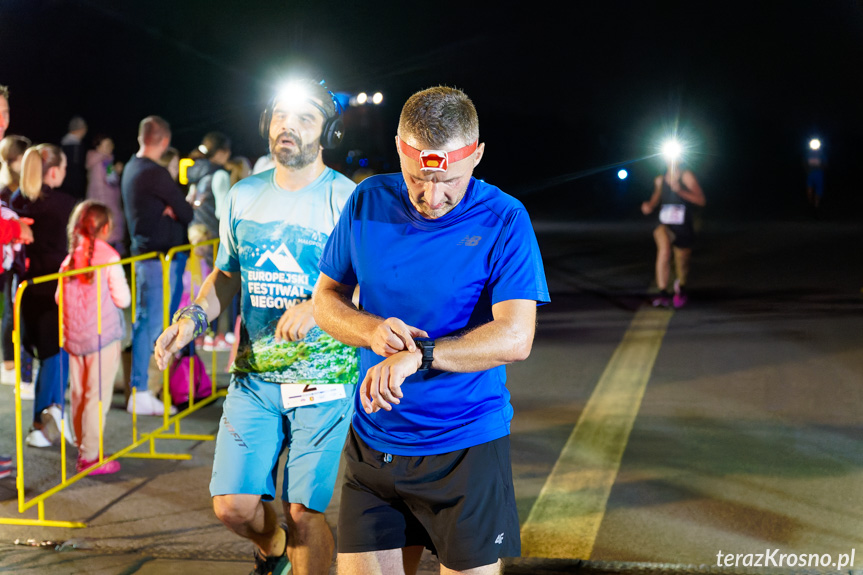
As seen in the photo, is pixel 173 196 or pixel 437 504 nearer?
pixel 437 504

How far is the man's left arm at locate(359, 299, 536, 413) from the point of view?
7.59ft

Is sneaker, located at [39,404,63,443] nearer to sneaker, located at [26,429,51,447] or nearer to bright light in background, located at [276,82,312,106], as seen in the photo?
sneaker, located at [26,429,51,447]

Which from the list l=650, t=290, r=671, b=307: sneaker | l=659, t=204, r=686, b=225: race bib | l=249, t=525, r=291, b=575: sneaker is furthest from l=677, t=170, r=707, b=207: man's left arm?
l=249, t=525, r=291, b=575: sneaker

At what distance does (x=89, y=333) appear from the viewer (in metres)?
5.79

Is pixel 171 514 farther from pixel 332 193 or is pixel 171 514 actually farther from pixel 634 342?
pixel 634 342

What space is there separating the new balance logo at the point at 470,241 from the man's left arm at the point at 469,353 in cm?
19

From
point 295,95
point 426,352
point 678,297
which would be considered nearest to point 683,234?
point 678,297

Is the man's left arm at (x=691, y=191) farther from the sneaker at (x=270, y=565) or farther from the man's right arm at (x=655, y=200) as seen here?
the sneaker at (x=270, y=565)

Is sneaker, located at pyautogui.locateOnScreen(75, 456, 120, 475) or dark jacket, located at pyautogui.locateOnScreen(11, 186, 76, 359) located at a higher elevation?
dark jacket, located at pyautogui.locateOnScreen(11, 186, 76, 359)

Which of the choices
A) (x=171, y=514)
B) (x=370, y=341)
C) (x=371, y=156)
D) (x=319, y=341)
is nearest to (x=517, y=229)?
(x=370, y=341)

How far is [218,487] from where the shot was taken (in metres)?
3.55

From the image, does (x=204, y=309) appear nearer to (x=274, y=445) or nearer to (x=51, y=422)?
(x=274, y=445)

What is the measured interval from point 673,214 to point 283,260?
8568 millimetres

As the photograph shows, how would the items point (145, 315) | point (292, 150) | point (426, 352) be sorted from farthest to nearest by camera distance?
point (145, 315) < point (292, 150) < point (426, 352)
